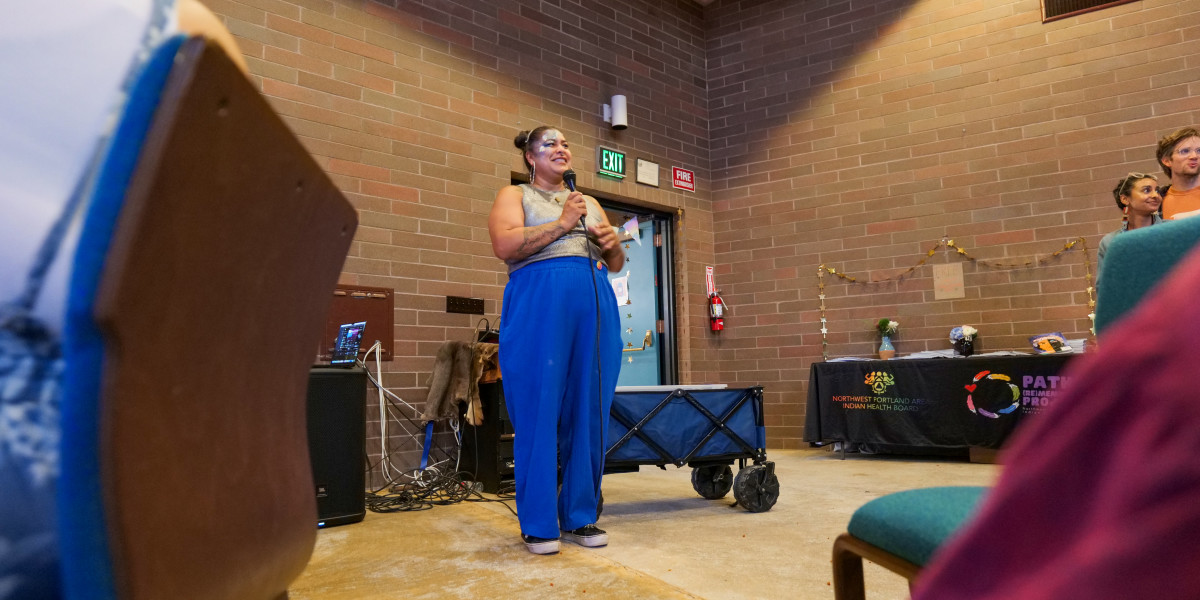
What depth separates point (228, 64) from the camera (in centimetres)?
51

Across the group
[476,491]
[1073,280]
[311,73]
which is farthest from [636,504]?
[1073,280]

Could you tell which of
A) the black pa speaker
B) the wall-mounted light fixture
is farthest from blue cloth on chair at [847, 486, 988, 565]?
the wall-mounted light fixture

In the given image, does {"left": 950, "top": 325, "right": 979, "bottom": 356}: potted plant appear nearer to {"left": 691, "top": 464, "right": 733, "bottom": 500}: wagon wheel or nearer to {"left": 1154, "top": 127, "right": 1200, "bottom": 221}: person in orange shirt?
{"left": 1154, "top": 127, "right": 1200, "bottom": 221}: person in orange shirt

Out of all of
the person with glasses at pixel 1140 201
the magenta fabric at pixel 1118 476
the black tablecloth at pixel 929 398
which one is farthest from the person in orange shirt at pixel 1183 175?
the magenta fabric at pixel 1118 476

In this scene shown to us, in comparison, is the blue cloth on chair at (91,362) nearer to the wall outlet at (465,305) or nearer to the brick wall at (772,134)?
the brick wall at (772,134)

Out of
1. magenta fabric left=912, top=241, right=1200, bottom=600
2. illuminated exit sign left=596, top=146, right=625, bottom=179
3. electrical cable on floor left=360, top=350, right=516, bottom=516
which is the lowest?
electrical cable on floor left=360, top=350, right=516, bottom=516

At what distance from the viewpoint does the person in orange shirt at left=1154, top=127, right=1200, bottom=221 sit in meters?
3.16

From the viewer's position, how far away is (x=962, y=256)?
5.64 metres

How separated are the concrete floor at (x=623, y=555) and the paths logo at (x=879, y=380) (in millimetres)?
1352

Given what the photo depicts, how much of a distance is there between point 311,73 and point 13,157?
4345 mm

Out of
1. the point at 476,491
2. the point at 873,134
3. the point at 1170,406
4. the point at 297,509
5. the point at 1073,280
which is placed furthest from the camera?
the point at 873,134

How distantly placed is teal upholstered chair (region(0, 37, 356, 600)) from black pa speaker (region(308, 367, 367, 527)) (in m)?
2.50

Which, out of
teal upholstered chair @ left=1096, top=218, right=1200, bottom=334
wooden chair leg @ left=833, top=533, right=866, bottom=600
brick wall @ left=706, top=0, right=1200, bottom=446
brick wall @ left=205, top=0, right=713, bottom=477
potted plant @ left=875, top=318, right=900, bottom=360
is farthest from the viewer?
potted plant @ left=875, top=318, right=900, bottom=360

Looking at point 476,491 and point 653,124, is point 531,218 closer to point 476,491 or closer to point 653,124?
point 476,491
